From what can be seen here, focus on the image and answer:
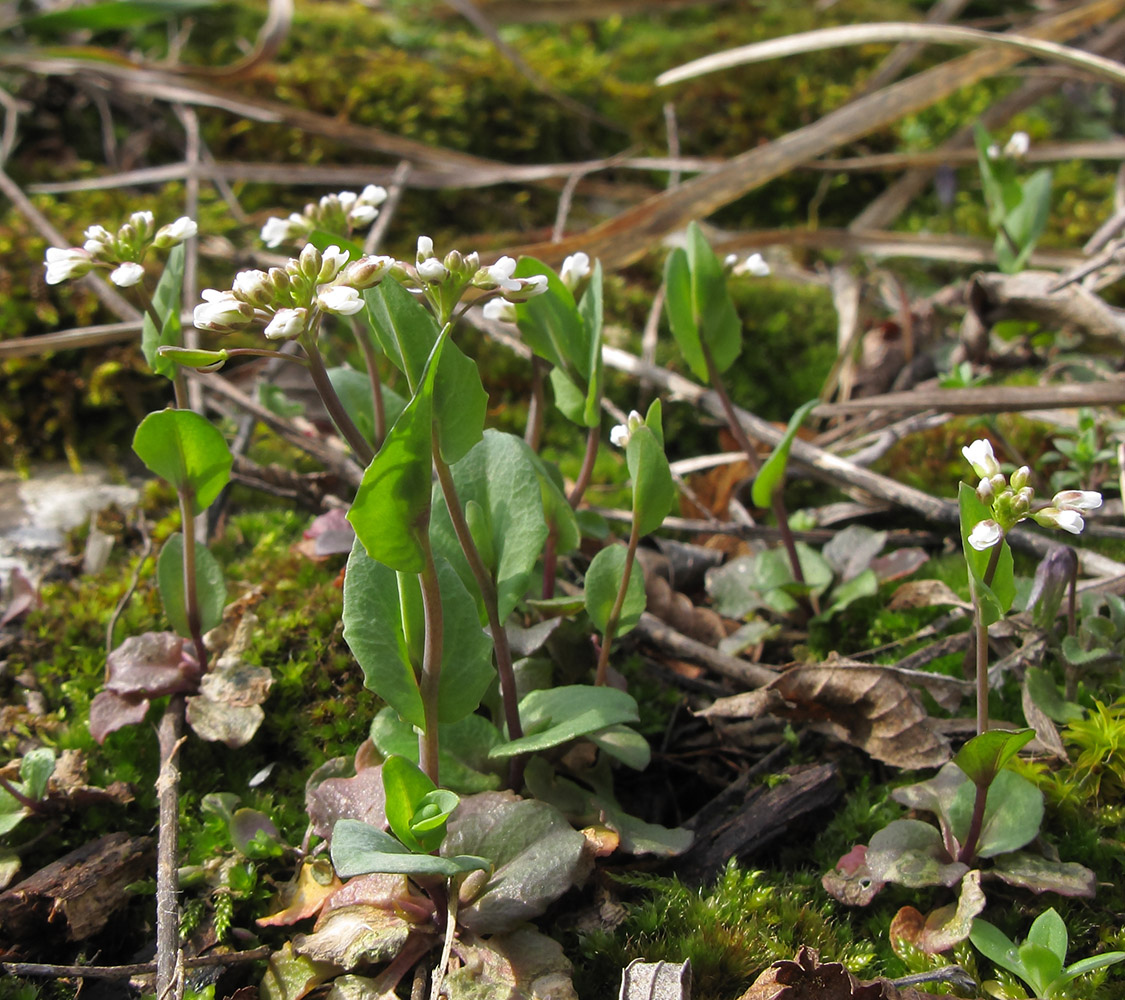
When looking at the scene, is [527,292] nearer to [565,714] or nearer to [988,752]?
[565,714]

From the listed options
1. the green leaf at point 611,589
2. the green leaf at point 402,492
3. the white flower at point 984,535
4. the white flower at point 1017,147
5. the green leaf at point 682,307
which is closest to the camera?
the green leaf at point 402,492

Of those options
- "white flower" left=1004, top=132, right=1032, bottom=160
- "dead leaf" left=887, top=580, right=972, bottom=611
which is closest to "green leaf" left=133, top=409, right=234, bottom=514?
"dead leaf" left=887, top=580, right=972, bottom=611

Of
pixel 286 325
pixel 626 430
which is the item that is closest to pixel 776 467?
pixel 626 430

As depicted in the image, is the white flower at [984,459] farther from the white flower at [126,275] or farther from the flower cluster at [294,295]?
the white flower at [126,275]

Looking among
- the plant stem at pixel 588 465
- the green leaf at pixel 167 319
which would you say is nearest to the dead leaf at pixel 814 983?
the plant stem at pixel 588 465

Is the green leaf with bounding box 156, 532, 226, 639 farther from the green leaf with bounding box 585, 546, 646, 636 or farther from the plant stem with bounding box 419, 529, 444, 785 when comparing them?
the green leaf with bounding box 585, 546, 646, 636
